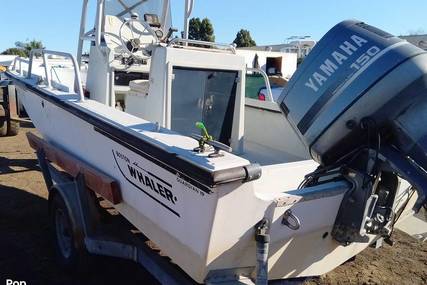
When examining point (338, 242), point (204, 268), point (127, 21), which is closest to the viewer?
point (204, 268)

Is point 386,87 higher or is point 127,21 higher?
point 127,21

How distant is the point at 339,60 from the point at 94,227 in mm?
1817

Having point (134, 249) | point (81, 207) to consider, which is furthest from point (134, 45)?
point (134, 249)

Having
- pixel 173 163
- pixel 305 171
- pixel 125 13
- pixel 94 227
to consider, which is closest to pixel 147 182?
pixel 173 163

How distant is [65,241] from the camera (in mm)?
3174

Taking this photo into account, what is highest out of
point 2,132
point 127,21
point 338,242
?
point 127,21

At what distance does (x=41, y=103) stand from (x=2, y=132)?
4571mm

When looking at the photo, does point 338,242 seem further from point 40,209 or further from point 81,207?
point 40,209

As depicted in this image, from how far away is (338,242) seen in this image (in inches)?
88.1

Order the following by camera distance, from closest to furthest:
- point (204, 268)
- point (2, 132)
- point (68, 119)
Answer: point (204, 268) → point (68, 119) → point (2, 132)

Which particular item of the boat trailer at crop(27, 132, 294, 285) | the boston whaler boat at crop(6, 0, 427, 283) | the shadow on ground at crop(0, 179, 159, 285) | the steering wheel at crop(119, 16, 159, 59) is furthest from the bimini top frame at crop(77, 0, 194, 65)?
the shadow on ground at crop(0, 179, 159, 285)

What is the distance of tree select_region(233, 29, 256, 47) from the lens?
144 ft

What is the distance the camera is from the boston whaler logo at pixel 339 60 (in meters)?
2.10

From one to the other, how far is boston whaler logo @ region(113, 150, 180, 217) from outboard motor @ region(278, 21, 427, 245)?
30.0 inches
